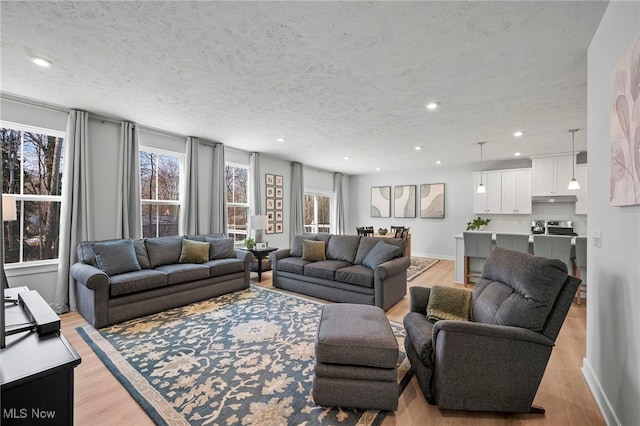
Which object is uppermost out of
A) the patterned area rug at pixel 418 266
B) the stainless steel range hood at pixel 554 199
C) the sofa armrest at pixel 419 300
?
the stainless steel range hood at pixel 554 199

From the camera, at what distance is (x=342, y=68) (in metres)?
2.57

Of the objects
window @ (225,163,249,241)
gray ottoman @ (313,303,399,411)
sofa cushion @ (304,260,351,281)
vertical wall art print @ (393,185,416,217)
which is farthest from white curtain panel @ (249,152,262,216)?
gray ottoman @ (313,303,399,411)

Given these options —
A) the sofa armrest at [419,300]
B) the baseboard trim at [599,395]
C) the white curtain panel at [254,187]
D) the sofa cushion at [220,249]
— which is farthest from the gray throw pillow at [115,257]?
the baseboard trim at [599,395]

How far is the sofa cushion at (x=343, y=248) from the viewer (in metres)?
4.26

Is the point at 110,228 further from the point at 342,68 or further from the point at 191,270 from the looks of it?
the point at 342,68

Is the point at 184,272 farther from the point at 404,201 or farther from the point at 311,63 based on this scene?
the point at 404,201

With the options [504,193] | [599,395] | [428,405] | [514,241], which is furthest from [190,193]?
[504,193]

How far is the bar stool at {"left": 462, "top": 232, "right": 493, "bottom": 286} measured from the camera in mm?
4621

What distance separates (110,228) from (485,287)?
15.9 ft

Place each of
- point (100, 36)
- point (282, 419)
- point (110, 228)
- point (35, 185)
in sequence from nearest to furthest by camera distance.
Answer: point (282, 419), point (100, 36), point (35, 185), point (110, 228)

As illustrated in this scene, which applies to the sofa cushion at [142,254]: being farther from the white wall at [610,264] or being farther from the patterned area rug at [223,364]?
the white wall at [610,264]

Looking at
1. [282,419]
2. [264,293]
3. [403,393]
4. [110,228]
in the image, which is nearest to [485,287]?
[403,393]

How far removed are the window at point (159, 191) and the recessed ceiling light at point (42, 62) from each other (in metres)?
1.97

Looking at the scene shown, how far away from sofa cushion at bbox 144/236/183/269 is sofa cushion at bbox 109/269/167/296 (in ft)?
1.19
